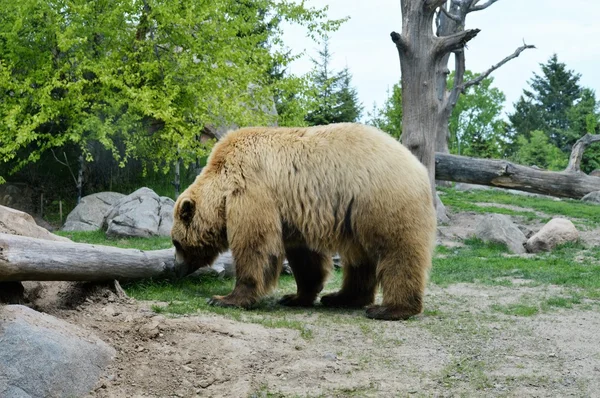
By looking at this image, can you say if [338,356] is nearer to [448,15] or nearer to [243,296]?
[243,296]

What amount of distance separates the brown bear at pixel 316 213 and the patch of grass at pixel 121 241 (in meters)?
4.38

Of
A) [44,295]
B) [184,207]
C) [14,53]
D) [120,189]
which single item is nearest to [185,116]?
[120,189]

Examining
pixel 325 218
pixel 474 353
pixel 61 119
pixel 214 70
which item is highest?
pixel 214 70

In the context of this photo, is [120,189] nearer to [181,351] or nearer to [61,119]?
[61,119]

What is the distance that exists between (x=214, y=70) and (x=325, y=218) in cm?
1143

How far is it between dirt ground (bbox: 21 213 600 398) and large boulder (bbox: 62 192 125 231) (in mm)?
10127

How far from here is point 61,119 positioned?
18.5m

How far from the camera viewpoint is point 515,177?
17.3m

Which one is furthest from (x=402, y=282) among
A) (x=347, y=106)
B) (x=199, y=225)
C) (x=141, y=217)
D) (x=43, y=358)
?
(x=347, y=106)

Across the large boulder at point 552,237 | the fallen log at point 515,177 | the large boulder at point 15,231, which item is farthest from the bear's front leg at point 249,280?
the fallen log at point 515,177

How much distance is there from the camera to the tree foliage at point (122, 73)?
55.4 feet

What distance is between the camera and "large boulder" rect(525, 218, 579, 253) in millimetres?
13156

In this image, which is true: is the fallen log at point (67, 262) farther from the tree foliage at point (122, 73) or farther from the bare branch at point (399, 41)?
the tree foliage at point (122, 73)

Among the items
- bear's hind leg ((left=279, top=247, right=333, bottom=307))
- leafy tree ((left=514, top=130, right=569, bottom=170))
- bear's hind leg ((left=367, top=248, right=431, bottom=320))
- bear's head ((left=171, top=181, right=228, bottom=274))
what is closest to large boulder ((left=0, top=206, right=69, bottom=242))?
bear's head ((left=171, top=181, right=228, bottom=274))
